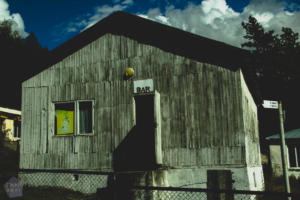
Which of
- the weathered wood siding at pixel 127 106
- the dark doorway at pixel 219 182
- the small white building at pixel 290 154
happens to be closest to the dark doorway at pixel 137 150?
the weathered wood siding at pixel 127 106

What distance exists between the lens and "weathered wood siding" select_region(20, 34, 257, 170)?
11398 mm

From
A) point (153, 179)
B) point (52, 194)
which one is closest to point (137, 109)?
point (153, 179)

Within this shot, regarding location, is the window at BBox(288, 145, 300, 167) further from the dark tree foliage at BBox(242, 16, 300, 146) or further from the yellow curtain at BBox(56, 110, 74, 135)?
the yellow curtain at BBox(56, 110, 74, 135)

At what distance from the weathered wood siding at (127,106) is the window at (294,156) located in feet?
33.4

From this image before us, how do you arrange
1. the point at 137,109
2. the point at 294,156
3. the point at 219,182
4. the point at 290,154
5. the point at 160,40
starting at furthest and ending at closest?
the point at 290,154 → the point at 294,156 → the point at 137,109 → the point at 160,40 → the point at 219,182

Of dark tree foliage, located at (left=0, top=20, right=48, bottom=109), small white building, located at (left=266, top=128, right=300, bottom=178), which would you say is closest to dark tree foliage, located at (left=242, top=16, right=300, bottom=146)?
small white building, located at (left=266, top=128, right=300, bottom=178)

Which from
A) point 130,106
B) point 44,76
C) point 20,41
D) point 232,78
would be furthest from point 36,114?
point 20,41

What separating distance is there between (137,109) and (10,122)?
1937 centimetres

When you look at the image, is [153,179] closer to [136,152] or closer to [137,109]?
[136,152]

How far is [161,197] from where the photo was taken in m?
9.16

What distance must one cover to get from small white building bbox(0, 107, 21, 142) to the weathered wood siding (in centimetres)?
1464

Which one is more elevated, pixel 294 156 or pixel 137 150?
pixel 137 150

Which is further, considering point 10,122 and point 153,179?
point 10,122

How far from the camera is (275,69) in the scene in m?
39.0
